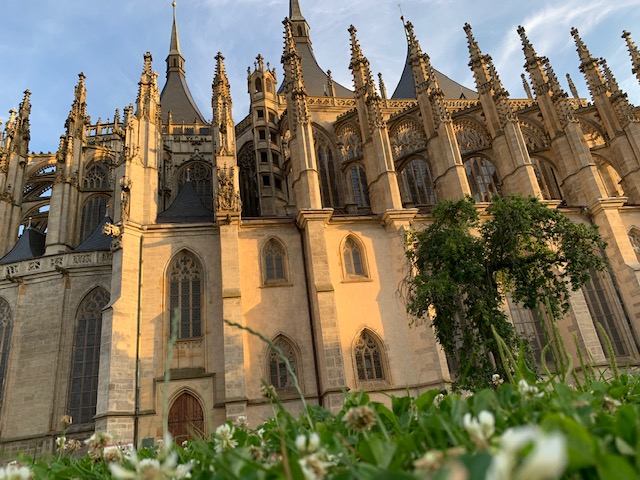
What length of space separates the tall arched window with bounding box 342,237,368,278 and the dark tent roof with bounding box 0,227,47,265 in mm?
13628

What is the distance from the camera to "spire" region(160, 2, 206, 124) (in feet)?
123

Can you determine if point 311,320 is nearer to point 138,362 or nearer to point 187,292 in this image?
point 187,292

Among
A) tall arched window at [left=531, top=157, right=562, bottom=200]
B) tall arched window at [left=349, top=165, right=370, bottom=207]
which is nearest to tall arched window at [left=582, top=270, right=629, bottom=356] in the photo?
tall arched window at [left=531, top=157, right=562, bottom=200]

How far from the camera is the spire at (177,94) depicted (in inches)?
1476

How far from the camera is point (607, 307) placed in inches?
789

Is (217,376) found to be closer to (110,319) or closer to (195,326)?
(195,326)

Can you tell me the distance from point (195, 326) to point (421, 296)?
8.67 m

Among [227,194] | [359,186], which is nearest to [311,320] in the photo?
[227,194]

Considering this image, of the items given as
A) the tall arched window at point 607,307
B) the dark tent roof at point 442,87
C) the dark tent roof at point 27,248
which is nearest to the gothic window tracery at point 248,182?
the dark tent roof at point 27,248

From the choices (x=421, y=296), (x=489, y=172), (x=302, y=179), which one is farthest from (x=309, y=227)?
(x=489, y=172)

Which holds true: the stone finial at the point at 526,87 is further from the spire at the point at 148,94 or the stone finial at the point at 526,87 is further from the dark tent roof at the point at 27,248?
the dark tent roof at the point at 27,248

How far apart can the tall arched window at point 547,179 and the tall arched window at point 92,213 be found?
74.6 feet

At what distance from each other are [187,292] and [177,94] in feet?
91.6

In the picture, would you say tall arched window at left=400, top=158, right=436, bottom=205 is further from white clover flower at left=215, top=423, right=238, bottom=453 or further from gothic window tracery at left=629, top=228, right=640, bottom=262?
white clover flower at left=215, top=423, right=238, bottom=453
